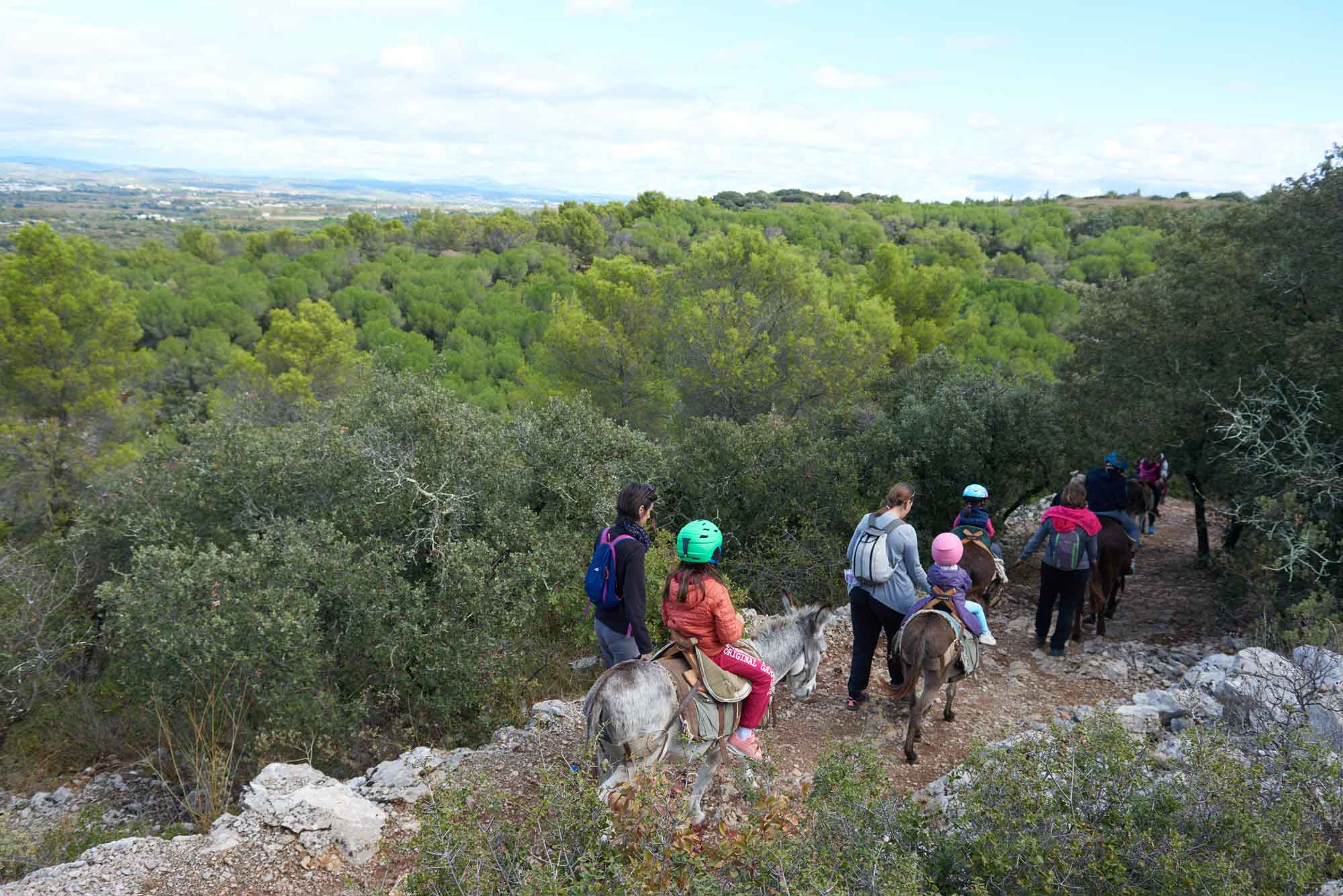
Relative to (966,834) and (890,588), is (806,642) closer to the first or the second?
(890,588)

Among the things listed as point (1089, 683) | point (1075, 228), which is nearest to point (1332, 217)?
point (1089, 683)

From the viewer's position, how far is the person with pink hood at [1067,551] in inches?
282

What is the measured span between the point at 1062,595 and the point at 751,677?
189 inches

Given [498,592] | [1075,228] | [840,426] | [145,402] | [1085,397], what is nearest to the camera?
[498,592]

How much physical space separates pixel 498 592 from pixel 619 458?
3528mm

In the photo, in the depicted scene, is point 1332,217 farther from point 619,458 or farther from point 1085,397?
point 619,458

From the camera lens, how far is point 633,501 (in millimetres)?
4793

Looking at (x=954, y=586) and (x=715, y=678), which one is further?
(x=954, y=586)

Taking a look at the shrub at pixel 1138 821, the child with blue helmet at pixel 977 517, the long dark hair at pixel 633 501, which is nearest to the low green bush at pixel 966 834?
the shrub at pixel 1138 821

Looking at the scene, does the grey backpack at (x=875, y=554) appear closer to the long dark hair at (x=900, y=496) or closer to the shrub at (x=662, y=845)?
the long dark hair at (x=900, y=496)

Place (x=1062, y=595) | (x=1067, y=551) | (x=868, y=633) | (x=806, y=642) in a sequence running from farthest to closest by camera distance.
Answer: (x=1062, y=595), (x=1067, y=551), (x=868, y=633), (x=806, y=642)

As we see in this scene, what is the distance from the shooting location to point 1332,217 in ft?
28.5

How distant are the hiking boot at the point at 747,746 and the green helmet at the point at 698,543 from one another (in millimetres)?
1160

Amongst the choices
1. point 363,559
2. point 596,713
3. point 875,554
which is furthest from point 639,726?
point 363,559
